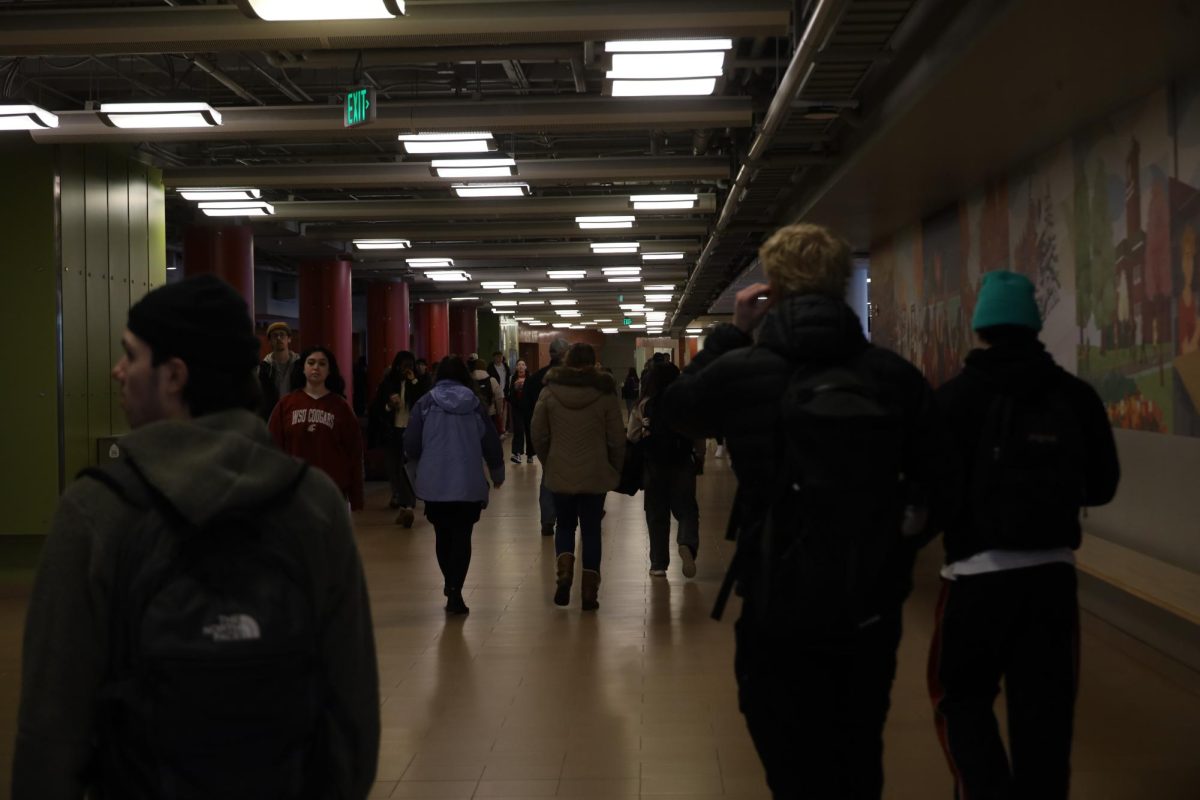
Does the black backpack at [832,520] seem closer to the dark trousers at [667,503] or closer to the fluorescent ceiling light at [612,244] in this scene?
the dark trousers at [667,503]

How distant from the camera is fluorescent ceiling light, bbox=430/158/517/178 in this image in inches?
417

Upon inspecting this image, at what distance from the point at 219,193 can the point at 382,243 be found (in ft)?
18.6

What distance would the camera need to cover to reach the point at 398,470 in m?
13.2

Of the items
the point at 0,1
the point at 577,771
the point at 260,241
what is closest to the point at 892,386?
the point at 577,771

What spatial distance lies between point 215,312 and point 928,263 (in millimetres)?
11760

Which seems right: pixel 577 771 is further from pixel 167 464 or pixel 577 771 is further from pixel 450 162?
pixel 450 162

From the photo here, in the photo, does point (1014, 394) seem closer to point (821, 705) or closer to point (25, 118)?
point (821, 705)

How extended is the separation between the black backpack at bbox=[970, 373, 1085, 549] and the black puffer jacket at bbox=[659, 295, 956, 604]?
475 mm

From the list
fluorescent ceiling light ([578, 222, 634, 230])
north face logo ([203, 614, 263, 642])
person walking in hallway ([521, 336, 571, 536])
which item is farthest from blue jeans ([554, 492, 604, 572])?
fluorescent ceiling light ([578, 222, 634, 230])

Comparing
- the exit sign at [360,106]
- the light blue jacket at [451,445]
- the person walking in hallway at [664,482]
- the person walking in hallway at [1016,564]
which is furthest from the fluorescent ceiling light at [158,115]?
the person walking in hallway at [1016,564]

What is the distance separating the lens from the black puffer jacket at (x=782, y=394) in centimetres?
A: 259

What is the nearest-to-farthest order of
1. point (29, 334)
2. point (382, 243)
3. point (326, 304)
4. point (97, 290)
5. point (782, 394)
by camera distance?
1. point (782, 394)
2. point (29, 334)
3. point (97, 290)
4. point (382, 243)
5. point (326, 304)

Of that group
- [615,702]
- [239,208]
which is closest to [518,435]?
[239,208]

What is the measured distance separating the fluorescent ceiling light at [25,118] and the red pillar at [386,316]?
658 inches
